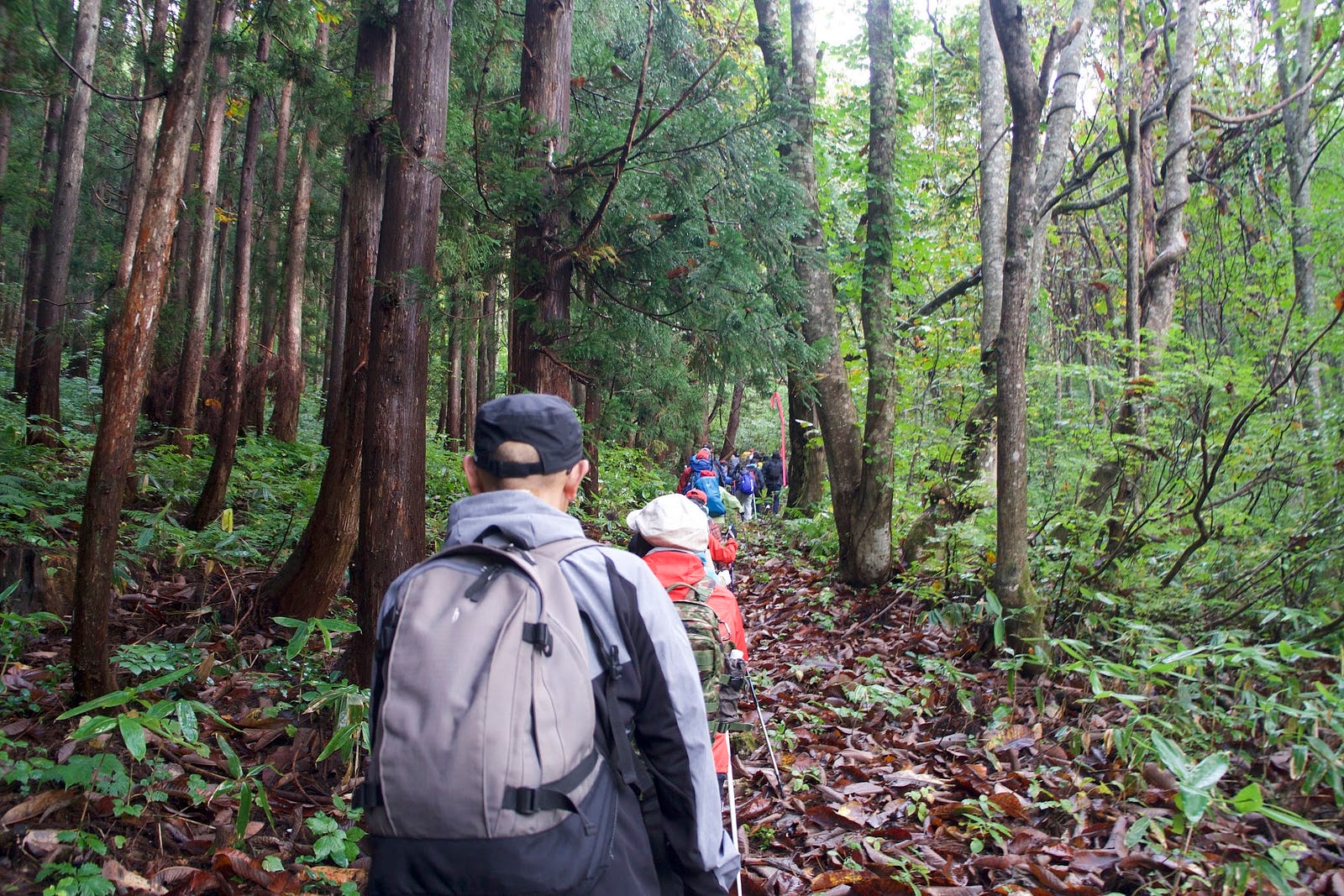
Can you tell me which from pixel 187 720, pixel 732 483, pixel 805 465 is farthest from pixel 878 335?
pixel 732 483

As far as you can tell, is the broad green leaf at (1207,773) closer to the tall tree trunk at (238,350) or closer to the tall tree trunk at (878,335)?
the tall tree trunk at (878,335)

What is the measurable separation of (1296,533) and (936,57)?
12.1 metres

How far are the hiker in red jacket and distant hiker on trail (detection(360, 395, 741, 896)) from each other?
250cm

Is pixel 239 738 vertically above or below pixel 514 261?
below

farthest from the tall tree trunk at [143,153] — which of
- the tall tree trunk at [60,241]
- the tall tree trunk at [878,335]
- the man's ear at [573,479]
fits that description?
the man's ear at [573,479]

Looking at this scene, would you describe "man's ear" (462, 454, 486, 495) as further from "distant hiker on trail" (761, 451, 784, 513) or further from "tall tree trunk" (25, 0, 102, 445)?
"distant hiker on trail" (761, 451, 784, 513)

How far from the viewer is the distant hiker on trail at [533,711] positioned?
5.02 feet

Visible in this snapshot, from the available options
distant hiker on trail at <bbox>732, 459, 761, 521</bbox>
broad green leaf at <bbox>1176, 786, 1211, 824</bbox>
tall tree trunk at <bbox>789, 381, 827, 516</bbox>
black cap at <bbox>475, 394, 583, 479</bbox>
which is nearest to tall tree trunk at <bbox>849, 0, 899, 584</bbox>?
tall tree trunk at <bbox>789, 381, 827, 516</bbox>

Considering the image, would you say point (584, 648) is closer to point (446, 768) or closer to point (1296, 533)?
point (446, 768)

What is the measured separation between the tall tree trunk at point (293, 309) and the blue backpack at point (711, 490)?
7187mm

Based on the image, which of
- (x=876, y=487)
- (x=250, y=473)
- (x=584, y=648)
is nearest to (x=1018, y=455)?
(x=876, y=487)

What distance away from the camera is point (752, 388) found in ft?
23.2

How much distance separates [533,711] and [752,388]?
567cm

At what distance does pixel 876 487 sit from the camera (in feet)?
29.1
